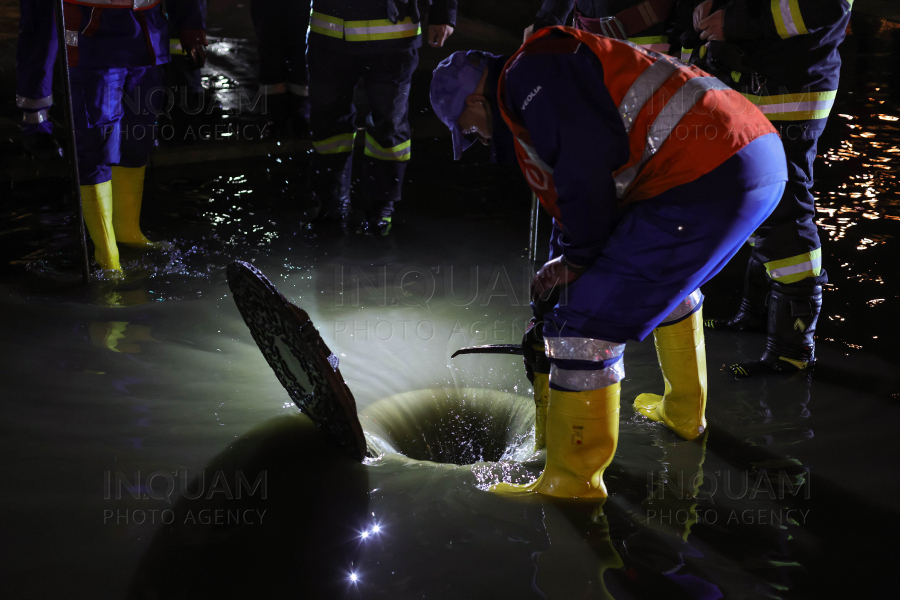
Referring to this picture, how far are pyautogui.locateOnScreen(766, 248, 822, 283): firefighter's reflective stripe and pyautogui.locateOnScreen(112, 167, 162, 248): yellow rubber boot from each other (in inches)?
121

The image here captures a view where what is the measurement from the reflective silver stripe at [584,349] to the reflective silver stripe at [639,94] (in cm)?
56

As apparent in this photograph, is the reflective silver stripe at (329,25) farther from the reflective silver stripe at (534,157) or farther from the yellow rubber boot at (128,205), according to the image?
Result: the reflective silver stripe at (534,157)

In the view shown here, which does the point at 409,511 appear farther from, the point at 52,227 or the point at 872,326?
the point at 52,227

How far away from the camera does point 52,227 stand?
13.6 ft

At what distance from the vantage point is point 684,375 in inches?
96.2

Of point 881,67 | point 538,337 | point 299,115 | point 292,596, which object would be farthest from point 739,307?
point 881,67

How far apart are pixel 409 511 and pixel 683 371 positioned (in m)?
1.02

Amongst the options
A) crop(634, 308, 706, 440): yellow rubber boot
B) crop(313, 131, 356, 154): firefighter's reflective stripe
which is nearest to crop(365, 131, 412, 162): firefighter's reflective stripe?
crop(313, 131, 356, 154): firefighter's reflective stripe

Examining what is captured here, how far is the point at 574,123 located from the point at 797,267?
57.7 inches

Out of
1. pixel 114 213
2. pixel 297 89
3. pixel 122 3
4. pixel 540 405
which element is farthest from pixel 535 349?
pixel 297 89

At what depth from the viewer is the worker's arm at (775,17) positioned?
257 cm

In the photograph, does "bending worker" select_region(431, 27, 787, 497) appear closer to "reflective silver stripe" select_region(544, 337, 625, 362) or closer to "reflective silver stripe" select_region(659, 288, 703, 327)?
"reflective silver stripe" select_region(544, 337, 625, 362)

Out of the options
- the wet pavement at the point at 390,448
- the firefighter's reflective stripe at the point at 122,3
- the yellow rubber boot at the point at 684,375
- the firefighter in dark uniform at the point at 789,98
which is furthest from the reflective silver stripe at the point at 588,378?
the firefighter's reflective stripe at the point at 122,3

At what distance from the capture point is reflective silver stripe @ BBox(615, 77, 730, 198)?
71.3 inches
